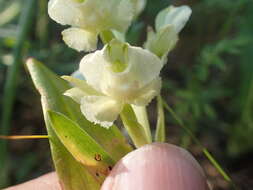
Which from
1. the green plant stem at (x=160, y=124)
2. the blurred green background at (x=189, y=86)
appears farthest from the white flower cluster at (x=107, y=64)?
the blurred green background at (x=189, y=86)

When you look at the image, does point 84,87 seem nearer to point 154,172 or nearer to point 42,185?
point 154,172

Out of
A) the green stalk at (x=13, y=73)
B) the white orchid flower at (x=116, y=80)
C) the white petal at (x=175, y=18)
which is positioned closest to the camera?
the white orchid flower at (x=116, y=80)

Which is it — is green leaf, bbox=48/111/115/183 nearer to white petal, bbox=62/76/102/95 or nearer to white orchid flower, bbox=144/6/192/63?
white petal, bbox=62/76/102/95

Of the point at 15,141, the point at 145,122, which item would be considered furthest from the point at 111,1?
the point at 15,141

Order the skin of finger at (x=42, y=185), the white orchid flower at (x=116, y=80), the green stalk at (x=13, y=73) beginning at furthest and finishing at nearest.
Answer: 1. the green stalk at (x=13, y=73)
2. the skin of finger at (x=42, y=185)
3. the white orchid flower at (x=116, y=80)

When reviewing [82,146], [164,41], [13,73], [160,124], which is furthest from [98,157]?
[13,73]

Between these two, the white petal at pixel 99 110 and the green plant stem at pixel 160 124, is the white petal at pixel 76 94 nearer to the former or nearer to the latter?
the white petal at pixel 99 110
